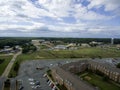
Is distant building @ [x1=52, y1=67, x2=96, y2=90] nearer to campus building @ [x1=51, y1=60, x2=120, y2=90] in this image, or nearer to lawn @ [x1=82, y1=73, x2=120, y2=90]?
campus building @ [x1=51, y1=60, x2=120, y2=90]

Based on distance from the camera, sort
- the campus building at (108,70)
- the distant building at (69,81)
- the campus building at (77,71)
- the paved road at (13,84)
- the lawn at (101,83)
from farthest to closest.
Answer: the campus building at (108,70), the lawn at (101,83), the paved road at (13,84), the campus building at (77,71), the distant building at (69,81)

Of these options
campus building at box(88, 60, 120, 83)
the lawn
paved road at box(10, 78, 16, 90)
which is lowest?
the lawn

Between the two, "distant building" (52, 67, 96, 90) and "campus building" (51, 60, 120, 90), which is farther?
"campus building" (51, 60, 120, 90)

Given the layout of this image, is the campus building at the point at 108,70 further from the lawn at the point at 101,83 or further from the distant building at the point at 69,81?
the distant building at the point at 69,81

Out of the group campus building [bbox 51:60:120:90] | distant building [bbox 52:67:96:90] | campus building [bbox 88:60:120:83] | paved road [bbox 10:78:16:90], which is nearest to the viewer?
distant building [bbox 52:67:96:90]

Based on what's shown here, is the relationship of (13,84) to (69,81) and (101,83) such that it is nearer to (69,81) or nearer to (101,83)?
(69,81)

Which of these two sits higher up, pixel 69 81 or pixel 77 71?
pixel 69 81

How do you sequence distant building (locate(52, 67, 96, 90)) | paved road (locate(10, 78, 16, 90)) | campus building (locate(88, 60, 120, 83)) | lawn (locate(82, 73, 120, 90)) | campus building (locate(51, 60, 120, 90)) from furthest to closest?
1. campus building (locate(88, 60, 120, 83))
2. lawn (locate(82, 73, 120, 90))
3. paved road (locate(10, 78, 16, 90))
4. campus building (locate(51, 60, 120, 90))
5. distant building (locate(52, 67, 96, 90))

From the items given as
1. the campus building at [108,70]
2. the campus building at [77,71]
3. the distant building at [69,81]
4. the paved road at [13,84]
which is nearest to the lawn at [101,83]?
the campus building at [108,70]

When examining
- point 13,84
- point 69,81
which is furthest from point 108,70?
point 13,84

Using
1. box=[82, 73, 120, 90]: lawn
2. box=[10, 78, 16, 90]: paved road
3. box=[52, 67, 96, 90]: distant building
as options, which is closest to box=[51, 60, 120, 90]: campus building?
box=[52, 67, 96, 90]: distant building

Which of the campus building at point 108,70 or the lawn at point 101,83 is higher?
the campus building at point 108,70

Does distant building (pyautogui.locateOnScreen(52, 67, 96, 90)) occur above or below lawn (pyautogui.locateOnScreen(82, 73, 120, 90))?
above

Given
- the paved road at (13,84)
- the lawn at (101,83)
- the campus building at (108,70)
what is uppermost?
the campus building at (108,70)
